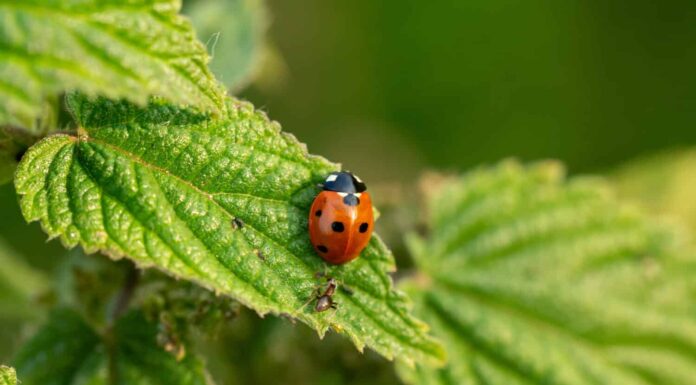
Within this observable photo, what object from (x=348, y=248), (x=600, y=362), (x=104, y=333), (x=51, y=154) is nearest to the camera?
(x=51, y=154)

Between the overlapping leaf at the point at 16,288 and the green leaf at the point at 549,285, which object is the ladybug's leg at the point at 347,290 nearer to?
the green leaf at the point at 549,285

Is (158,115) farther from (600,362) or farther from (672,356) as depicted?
(672,356)

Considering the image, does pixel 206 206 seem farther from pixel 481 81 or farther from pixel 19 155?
pixel 481 81

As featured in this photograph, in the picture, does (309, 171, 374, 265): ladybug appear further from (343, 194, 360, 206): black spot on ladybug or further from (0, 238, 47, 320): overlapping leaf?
(0, 238, 47, 320): overlapping leaf

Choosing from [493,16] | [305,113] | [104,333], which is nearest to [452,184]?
[104,333]

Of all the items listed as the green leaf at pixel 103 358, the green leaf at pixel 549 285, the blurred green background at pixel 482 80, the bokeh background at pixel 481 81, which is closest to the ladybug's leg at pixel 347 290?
the green leaf at pixel 103 358

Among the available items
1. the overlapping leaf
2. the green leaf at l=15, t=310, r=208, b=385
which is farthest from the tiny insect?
the overlapping leaf

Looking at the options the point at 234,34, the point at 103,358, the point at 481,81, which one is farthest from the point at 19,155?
the point at 481,81
